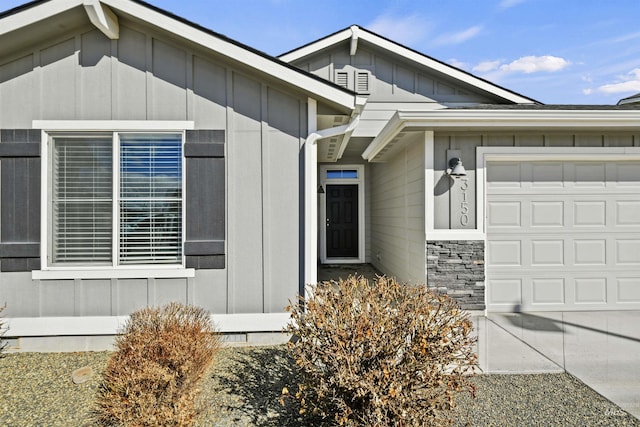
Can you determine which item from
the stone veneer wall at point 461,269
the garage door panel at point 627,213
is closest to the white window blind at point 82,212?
the stone veneer wall at point 461,269

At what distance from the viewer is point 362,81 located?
329 inches

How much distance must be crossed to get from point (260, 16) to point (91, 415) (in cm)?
1002

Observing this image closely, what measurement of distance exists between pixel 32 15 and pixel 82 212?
206cm

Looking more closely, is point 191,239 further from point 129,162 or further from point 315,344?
point 315,344

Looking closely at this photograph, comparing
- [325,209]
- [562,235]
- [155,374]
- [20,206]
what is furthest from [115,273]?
[325,209]

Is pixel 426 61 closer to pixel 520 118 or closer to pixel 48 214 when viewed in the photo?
pixel 520 118

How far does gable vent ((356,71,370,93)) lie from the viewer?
328 inches

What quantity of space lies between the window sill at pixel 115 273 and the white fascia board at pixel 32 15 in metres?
2.53

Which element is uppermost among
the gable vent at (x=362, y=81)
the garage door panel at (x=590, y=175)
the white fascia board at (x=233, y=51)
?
the gable vent at (x=362, y=81)

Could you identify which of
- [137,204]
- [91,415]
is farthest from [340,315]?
[137,204]

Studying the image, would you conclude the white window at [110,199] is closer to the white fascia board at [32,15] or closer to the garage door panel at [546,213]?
the white fascia board at [32,15]

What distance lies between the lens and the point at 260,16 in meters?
9.86

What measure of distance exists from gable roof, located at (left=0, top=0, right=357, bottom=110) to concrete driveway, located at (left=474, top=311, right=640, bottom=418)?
334cm

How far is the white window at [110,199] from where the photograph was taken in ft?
13.0
